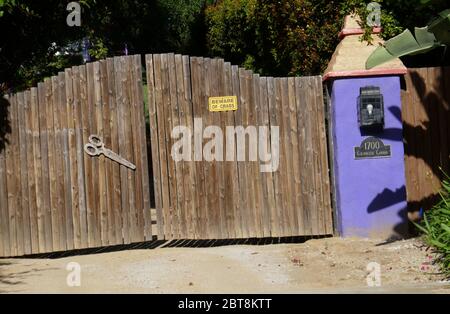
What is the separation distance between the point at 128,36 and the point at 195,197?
41.0 ft

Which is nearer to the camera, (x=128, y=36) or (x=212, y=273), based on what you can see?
(x=212, y=273)

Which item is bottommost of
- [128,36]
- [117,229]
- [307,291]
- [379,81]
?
[307,291]

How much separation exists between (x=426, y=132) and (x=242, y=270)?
118 inches

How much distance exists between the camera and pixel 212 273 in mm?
6613

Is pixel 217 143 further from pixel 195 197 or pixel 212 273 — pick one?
pixel 212 273

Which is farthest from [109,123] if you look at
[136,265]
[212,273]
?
[212,273]

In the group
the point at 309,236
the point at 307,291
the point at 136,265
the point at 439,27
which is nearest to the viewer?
the point at 307,291

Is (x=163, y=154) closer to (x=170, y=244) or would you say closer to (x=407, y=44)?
(x=170, y=244)

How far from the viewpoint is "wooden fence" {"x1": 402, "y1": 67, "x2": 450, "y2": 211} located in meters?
7.82

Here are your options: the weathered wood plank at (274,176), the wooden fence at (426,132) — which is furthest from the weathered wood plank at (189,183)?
the wooden fence at (426,132)

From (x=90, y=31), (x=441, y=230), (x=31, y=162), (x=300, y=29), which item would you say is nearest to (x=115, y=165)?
(x=31, y=162)

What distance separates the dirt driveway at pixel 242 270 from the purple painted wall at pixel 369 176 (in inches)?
10.4

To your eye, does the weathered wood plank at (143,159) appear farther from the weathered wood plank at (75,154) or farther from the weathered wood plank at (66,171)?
the weathered wood plank at (66,171)

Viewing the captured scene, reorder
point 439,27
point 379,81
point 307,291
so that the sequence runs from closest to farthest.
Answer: point 307,291 → point 439,27 → point 379,81
